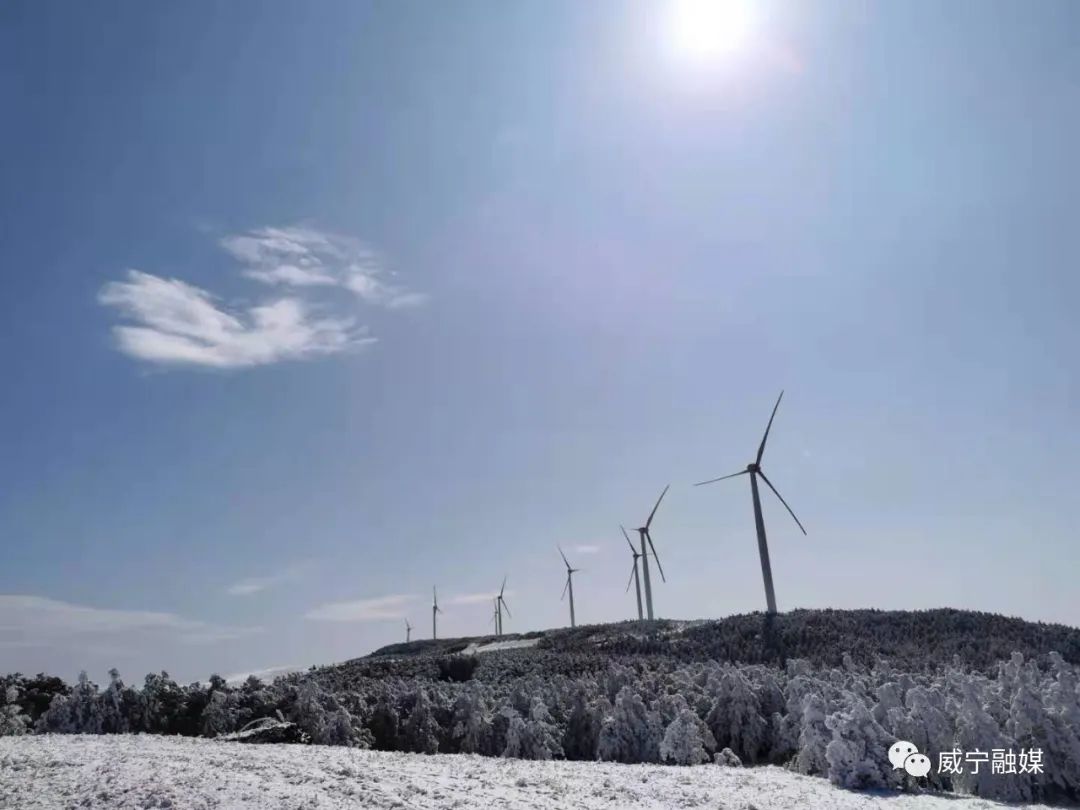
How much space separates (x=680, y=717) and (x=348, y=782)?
33.8 ft

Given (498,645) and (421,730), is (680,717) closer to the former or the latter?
(421,730)

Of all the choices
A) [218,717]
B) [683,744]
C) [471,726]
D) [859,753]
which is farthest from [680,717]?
[218,717]

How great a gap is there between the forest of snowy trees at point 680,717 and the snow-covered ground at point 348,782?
1.60 metres

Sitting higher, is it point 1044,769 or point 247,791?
point 247,791

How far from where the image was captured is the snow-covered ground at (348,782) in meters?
11.1

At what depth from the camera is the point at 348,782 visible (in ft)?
41.4

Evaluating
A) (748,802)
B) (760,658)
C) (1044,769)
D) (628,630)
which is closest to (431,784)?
(748,802)

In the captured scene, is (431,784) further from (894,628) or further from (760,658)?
(894,628)

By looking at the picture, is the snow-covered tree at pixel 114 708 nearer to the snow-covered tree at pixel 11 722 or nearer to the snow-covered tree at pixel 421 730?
the snow-covered tree at pixel 11 722

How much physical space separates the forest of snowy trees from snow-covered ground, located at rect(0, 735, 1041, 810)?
62.8 inches

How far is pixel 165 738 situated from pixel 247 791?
8422 millimetres

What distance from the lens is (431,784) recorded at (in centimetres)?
1321

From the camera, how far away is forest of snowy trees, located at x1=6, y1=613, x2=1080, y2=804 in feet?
51.0

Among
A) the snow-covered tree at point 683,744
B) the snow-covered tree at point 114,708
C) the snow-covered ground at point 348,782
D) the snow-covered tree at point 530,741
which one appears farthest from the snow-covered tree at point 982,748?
the snow-covered tree at point 114,708
